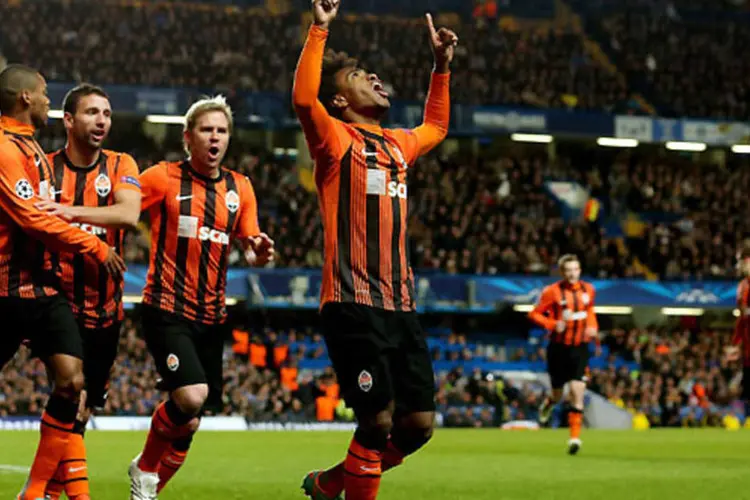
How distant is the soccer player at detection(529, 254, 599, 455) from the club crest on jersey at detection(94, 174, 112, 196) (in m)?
9.53

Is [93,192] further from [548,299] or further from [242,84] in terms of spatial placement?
[242,84]

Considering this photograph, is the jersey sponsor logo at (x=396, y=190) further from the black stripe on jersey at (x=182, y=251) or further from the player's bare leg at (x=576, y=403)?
the player's bare leg at (x=576, y=403)

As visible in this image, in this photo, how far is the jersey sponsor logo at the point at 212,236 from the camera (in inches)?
303

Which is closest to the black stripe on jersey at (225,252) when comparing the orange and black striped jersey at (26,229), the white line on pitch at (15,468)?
the orange and black striped jersey at (26,229)

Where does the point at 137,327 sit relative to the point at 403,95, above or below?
below

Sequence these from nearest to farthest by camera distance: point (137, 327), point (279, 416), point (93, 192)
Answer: point (93, 192), point (279, 416), point (137, 327)

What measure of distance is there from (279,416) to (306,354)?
515cm

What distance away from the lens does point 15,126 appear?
668cm

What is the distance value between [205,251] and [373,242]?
1534mm

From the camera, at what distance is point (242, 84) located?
112 feet

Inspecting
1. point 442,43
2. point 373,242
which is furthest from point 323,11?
point 442,43

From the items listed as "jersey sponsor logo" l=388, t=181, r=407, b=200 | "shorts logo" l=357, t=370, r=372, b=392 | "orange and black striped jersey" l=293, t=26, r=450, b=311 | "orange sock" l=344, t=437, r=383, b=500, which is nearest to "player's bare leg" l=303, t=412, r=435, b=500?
"orange sock" l=344, t=437, r=383, b=500

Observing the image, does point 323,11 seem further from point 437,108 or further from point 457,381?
point 457,381

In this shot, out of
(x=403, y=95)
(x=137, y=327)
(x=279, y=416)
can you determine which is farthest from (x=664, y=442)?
(x=403, y=95)
